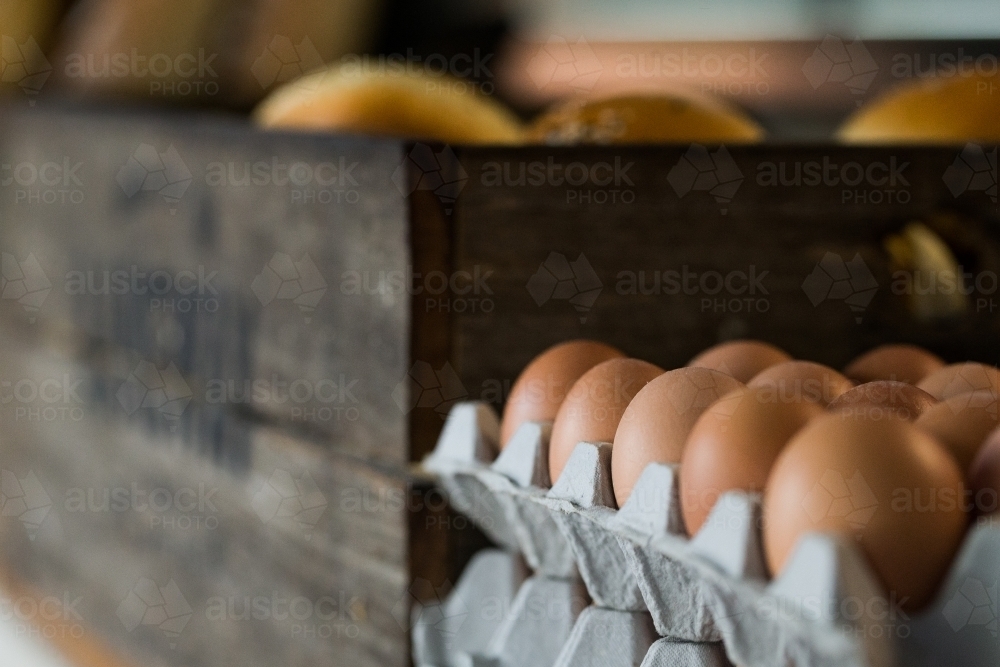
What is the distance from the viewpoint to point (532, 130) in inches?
41.1

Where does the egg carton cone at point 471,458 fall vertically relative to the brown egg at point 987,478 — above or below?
below

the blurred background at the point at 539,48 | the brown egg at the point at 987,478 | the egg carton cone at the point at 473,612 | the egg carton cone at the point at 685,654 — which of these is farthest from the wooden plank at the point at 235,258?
the brown egg at the point at 987,478

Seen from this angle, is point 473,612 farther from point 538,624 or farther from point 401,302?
point 401,302

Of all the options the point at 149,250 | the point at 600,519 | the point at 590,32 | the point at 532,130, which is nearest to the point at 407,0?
the point at 590,32

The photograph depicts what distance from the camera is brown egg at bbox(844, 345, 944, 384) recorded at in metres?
0.64

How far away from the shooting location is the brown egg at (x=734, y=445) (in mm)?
449

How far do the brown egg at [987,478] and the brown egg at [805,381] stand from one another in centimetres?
9

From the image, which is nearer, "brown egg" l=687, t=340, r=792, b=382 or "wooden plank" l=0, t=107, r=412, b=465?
"brown egg" l=687, t=340, r=792, b=382

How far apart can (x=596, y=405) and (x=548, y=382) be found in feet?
0.23

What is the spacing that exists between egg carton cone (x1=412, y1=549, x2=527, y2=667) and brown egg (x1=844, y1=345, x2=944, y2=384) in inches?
10.3

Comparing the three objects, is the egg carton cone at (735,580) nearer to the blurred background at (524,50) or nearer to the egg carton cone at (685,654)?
the egg carton cone at (685,654)

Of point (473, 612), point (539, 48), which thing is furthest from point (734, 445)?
point (539, 48)

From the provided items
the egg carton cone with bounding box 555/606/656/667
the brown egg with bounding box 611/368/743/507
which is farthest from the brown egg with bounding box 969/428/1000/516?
the egg carton cone with bounding box 555/606/656/667

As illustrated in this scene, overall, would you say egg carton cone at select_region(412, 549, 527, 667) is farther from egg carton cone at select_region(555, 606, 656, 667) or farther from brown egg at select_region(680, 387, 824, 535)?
brown egg at select_region(680, 387, 824, 535)
